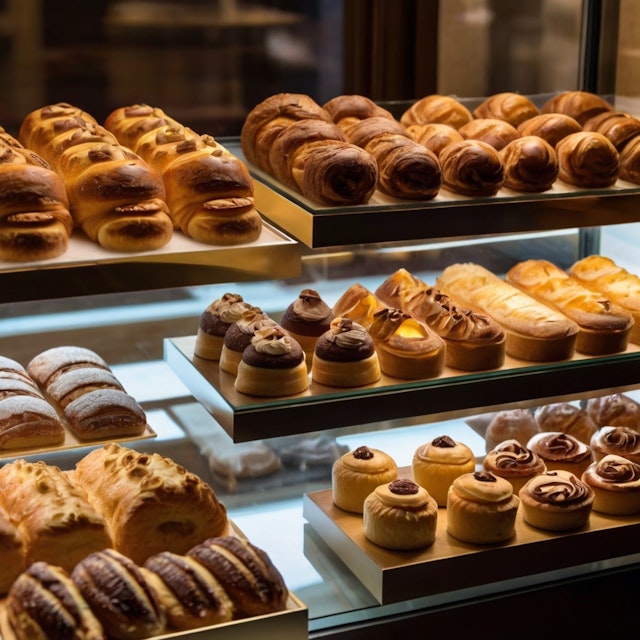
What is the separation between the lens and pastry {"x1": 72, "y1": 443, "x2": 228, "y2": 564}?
83.6 inches

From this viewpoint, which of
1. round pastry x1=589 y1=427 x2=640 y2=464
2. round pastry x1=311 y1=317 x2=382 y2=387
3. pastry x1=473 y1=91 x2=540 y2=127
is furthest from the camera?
round pastry x1=589 y1=427 x2=640 y2=464

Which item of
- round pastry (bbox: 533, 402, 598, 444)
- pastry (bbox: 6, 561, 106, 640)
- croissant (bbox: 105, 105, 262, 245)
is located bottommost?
round pastry (bbox: 533, 402, 598, 444)

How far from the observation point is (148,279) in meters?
1.98

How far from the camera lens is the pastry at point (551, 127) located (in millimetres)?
2537

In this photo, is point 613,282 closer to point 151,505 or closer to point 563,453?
point 563,453

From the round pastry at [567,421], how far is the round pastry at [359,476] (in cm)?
67

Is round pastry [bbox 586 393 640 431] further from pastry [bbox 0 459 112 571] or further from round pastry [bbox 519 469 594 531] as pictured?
pastry [bbox 0 459 112 571]

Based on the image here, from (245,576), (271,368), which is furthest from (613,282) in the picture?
(245,576)

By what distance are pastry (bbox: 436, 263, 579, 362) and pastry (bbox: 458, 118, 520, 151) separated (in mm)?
350

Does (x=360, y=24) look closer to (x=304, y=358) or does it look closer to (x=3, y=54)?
(x=3, y=54)

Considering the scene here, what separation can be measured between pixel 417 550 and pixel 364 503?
194mm

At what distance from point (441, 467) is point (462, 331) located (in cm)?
46

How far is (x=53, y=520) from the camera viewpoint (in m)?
2.05

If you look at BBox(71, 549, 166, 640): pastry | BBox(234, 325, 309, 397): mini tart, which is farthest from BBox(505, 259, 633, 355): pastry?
BBox(71, 549, 166, 640): pastry
